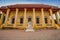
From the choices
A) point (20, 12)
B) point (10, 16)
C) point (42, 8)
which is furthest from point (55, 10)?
point (10, 16)

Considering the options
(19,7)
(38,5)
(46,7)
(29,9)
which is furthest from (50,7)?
(19,7)

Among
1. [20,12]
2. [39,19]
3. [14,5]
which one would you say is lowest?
[39,19]

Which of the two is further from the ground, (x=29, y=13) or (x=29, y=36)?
(x=29, y=13)

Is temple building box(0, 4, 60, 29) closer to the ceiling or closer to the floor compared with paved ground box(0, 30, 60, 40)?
closer to the ceiling

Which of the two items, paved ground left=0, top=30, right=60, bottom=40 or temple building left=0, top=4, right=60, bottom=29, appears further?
temple building left=0, top=4, right=60, bottom=29

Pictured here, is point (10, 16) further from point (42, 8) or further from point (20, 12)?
point (42, 8)

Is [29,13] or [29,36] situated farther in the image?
[29,13]

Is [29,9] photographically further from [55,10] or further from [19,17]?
[55,10]

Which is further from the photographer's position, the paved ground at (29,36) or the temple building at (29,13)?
the temple building at (29,13)

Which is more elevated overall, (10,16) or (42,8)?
(42,8)

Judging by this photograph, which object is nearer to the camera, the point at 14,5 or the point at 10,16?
the point at 14,5

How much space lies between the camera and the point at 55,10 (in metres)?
13.5

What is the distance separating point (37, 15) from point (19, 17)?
248 centimetres

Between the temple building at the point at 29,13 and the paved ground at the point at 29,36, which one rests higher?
the temple building at the point at 29,13
